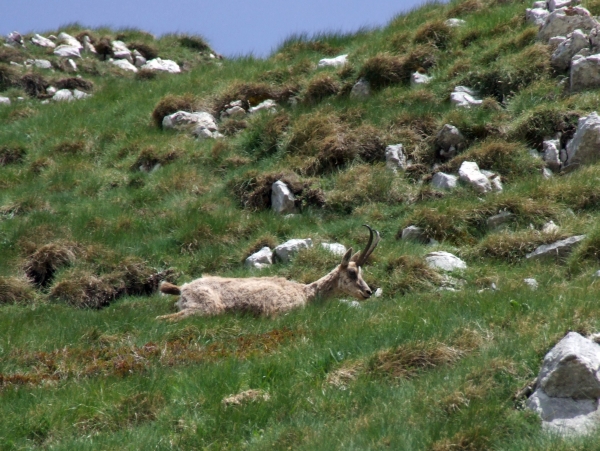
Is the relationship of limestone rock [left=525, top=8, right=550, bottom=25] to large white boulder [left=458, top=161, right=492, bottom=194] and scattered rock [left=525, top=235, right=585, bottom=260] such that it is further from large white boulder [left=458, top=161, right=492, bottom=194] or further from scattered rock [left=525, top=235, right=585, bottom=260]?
scattered rock [left=525, top=235, right=585, bottom=260]

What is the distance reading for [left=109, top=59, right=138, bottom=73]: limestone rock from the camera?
26484mm

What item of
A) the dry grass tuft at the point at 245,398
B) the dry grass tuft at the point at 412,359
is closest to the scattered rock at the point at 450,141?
the dry grass tuft at the point at 412,359

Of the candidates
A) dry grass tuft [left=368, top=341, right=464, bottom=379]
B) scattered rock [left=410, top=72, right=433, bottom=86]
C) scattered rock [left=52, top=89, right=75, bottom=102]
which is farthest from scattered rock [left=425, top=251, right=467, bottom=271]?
scattered rock [left=52, top=89, right=75, bottom=102]

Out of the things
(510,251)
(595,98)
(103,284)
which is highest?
(595,98)

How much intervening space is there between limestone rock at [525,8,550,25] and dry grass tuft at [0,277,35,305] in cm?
1204

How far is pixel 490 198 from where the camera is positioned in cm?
1335

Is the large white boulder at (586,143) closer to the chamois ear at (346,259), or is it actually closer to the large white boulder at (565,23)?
the large white boulder at (565,23)

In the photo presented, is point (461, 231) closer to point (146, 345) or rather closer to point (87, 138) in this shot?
point (146, 345)

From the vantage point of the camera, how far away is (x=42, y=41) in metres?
26.9

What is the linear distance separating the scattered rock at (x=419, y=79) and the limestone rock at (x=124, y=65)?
11.7 meters

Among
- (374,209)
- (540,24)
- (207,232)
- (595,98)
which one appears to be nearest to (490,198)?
(374,209)

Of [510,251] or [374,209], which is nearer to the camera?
[510,251]

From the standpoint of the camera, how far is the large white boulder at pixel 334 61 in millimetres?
19952

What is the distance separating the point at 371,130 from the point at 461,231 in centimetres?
395
